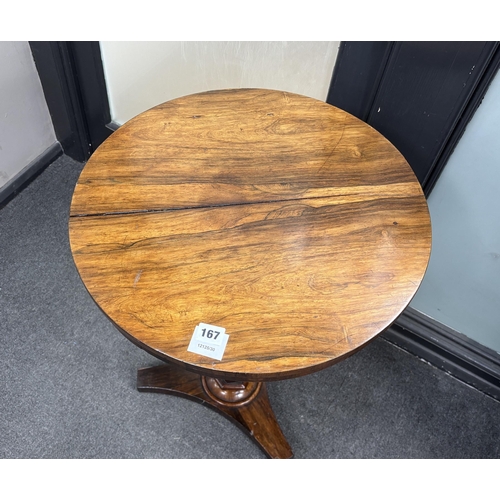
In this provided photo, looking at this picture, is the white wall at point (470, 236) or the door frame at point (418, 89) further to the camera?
the white wall at point (470, 236)

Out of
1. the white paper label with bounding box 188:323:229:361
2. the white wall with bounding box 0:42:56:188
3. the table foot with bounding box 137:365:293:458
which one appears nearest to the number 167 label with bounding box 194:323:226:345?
the white paper label with bounding box 188:323:229:361

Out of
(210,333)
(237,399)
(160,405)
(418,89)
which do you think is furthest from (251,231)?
(160,405)

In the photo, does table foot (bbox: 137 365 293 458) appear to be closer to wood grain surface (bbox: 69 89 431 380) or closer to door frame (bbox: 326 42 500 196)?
wood grain surface (bbox: 69 89 431 380)

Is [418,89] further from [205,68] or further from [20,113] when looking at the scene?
[20,113]

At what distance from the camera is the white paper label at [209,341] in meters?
0.72

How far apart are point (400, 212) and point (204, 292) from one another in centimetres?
38

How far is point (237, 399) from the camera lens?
1.28 meters

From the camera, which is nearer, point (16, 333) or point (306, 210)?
point (306, 210)

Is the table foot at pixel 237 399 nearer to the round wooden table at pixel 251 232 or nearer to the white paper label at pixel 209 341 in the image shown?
the round wooden table at pixel 251 232

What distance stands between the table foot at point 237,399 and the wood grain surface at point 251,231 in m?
0.54

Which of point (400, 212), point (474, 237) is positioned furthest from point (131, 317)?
point (474, 237)

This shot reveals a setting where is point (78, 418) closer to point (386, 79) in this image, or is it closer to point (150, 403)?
point (150, 403)

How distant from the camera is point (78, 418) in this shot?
131 cm

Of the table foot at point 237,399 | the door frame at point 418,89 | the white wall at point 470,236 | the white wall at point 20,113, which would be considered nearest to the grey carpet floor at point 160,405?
the table foot at point 237,399
